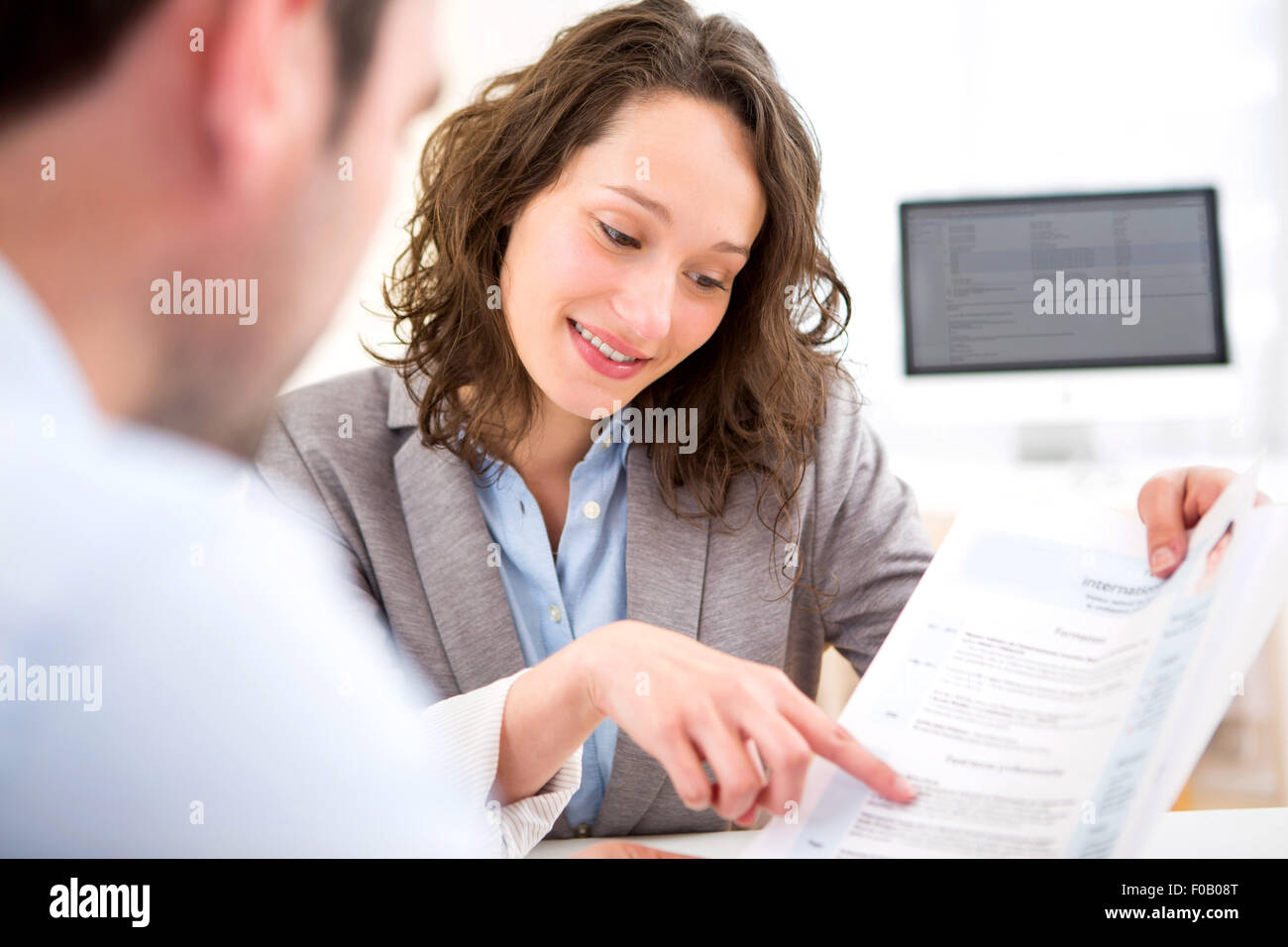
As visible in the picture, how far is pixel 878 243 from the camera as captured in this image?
6.09 feet

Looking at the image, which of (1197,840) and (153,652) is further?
(1197,840)

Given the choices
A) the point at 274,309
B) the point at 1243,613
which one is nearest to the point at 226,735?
the point at 274,309

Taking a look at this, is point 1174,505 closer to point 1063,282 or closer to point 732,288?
point 732,288

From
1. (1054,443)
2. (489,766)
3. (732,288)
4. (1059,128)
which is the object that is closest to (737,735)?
(489,766)

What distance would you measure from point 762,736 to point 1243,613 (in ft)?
0.84

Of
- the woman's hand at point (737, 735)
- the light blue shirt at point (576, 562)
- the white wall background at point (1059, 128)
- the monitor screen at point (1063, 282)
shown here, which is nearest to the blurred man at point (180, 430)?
the woman's hand at point (737, 735)

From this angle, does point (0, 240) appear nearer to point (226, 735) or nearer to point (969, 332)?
point (226, 735)

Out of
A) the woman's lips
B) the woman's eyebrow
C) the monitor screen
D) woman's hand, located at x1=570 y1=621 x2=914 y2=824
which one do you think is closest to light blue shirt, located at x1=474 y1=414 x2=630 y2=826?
the woman's lips

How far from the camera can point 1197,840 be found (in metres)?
0.62

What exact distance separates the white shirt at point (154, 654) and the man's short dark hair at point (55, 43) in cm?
12

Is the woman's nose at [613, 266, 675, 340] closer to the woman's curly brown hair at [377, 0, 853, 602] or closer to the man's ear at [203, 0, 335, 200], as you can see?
the woman's curly brown hair at [377, 0, 853, 602]

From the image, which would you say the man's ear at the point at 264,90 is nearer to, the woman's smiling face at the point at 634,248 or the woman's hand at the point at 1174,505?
the woman's smiling face at the point at 634,248

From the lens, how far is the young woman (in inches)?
31.7

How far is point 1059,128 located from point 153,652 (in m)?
2.05
